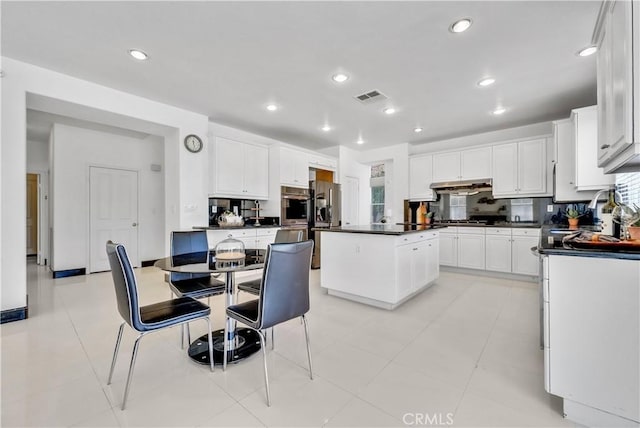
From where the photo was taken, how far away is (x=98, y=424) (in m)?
1.37

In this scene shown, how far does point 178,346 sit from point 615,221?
3.33m

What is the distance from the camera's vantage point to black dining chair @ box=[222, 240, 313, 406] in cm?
159

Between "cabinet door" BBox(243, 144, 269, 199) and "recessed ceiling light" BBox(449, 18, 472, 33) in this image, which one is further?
"cabinet door" BBox(243, 144, 269, 199)

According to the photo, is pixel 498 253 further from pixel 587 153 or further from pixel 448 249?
pixel 587 153

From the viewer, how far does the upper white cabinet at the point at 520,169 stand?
14.2ft

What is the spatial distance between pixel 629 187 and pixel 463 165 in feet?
7.65

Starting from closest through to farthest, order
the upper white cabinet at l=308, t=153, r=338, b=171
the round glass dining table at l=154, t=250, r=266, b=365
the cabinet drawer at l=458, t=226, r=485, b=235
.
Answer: the round glass dining table at l=154, t=250, r=266, b=365 → the cabinet drawer at l=458, t=226, r=485, b=235 → the upper white cabinet at l=308, t=153, r=338, b=171

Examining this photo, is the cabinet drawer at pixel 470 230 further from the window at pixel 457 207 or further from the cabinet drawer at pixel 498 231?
the window at pixel 457 207

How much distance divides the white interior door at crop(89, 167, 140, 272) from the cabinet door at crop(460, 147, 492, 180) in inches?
247

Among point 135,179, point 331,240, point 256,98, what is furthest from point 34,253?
point 331,240

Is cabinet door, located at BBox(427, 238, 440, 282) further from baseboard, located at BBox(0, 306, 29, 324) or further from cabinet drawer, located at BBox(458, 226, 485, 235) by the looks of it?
baseboard, located at BBox(0, 306, 29, 324)

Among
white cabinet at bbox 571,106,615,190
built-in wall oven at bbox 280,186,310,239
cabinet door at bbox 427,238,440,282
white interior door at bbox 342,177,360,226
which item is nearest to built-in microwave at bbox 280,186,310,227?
built-in wall oven at bbox 280,186,310,239

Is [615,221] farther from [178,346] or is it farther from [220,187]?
[220,187]

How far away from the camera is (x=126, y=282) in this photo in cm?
149
